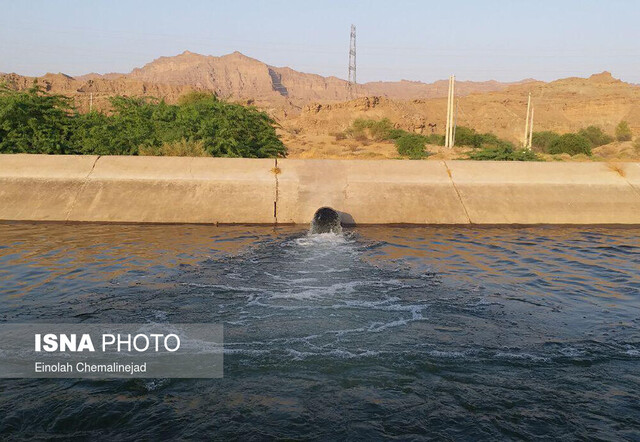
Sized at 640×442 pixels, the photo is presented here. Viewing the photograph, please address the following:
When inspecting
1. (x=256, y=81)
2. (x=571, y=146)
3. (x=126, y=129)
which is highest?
(x=256, y=81)

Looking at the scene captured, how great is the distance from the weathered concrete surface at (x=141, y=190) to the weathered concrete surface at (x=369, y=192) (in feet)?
1.65

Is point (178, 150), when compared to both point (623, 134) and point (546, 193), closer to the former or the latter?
point (546, 193)

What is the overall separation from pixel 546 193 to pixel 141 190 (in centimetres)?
854

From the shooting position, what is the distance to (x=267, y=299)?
21.6ft

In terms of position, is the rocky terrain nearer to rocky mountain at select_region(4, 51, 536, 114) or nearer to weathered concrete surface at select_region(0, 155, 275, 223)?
weathered concrete surface at select_region(0, 155, 275, 223)

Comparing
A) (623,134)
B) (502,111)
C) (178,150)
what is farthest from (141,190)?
(502,111)

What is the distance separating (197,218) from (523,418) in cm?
857

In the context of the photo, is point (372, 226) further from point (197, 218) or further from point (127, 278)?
point (127, 278)

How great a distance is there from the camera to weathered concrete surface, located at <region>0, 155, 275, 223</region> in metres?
11.5

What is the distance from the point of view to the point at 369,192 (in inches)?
481

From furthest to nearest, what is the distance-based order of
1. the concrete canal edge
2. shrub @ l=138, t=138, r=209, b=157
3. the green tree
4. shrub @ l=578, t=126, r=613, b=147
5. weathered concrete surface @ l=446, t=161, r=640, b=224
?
shrub @ l=578, t=126, r=613, b=147 < shrub @ l=138, t=138, r=209, b=157 < the green tree < weathered concrete surface @ l=446, t=161, r=640, b=224 < the concrete canal edge

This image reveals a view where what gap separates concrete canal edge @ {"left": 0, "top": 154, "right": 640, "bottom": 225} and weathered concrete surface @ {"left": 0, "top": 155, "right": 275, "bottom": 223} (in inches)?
0.8

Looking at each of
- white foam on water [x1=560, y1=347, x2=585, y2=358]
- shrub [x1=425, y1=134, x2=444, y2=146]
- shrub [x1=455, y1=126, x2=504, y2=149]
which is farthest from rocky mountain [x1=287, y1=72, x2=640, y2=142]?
white foam on water [x1=560, y1=347, x2=585, y2=358]

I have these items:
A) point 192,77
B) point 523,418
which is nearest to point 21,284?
point 523,418
